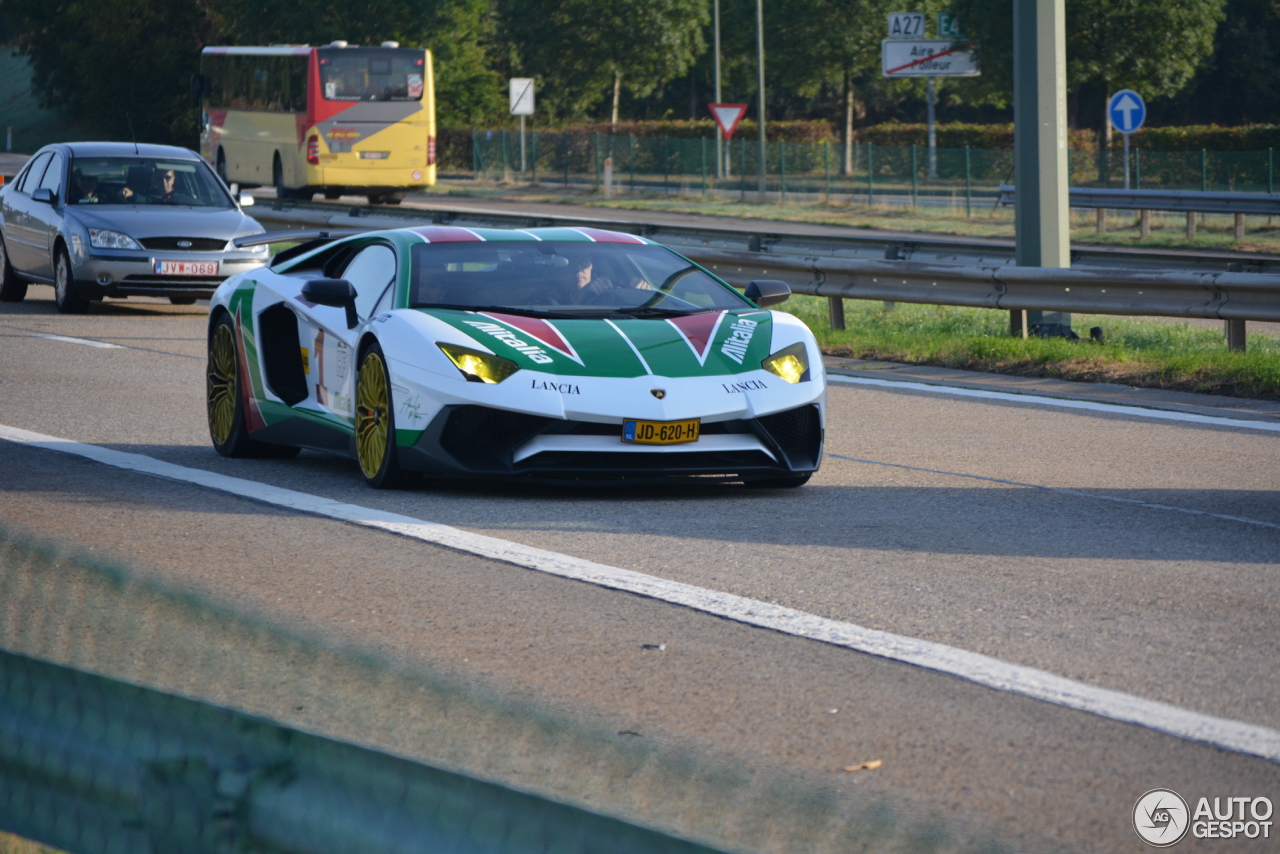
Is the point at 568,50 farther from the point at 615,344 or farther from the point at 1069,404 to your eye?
the point at 615,344

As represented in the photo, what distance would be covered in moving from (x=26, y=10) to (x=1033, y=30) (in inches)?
3039

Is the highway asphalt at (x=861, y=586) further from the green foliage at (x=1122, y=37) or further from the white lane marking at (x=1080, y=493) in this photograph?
the green foliage at (x=1122, y=37)

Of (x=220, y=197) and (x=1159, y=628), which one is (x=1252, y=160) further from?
(x=1159, y=628)

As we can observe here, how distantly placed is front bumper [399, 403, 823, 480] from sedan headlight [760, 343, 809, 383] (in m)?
0.31

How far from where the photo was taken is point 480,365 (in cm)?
793

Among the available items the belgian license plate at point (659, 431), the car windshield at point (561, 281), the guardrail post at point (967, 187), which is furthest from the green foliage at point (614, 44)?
the belgian license plate at point (659, 431)

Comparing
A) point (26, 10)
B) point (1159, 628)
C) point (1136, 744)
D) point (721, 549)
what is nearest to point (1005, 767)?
point (1136, 744)

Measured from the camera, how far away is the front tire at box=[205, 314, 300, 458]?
962 centimetres

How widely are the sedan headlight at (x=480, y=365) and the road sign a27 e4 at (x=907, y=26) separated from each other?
4320 cm

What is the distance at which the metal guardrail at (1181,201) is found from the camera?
104ft

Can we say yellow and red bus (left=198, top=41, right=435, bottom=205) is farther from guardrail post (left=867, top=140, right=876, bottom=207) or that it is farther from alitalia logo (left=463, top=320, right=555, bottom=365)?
alitalia logo (left=463, top=320, right=555, bottom=365)

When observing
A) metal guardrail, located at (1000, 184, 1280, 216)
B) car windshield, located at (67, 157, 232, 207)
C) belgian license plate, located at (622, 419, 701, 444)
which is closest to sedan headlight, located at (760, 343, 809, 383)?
belgian license plate, located at (622, 419, 701, 444)

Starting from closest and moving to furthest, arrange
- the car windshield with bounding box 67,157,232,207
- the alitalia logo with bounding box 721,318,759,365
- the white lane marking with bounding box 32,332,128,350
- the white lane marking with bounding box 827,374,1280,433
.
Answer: the alitalia logo with bounding box 721,318,759,365
the white lane marking with bounding box 827,374,1280,433
the white lane marking with bounding box 32,332,128,350
the car windshield with bounding box 67,157,232,207

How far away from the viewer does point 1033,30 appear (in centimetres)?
1490
